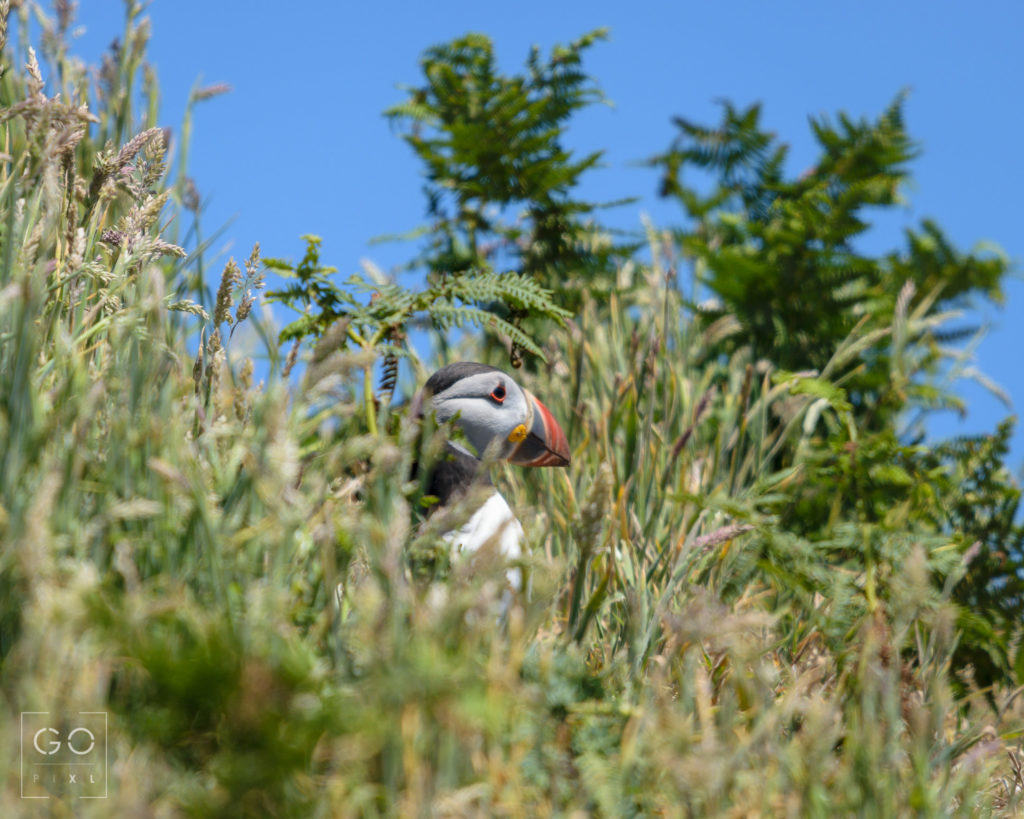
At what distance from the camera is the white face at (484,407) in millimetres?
2746

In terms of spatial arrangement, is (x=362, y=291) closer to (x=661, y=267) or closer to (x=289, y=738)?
(x=289, y=738)

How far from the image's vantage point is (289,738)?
115 centimetres

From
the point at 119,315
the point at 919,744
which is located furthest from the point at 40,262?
the point at 919,744

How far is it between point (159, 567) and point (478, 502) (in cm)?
56

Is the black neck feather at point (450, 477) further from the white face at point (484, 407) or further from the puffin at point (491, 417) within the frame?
the white face at point (484, 407)

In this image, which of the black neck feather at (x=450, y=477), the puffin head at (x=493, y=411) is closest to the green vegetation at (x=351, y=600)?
the puffin head at (x=493, y=411)

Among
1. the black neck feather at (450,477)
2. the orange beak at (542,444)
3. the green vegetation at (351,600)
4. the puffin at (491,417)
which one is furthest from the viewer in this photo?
the orange beak at (542,444)

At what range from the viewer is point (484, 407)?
9.05ft

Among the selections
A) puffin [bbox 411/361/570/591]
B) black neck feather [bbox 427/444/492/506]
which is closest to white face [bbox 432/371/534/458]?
puffin [bbox 411/361/570/591]

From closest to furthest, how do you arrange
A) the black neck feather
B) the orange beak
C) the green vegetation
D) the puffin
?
the green vegetation
the black neck feather
the puffin
the orange beak

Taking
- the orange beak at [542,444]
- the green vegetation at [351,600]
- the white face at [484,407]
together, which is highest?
the white face at [484,407]

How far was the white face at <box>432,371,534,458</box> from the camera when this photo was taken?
2.75m

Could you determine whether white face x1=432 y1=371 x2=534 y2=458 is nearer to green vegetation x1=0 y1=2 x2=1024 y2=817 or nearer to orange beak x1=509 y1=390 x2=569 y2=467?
orange beak x1=509 y1=390 x2=569 y2=467

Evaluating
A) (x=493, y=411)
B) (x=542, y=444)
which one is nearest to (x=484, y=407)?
(x=493, y=411)
